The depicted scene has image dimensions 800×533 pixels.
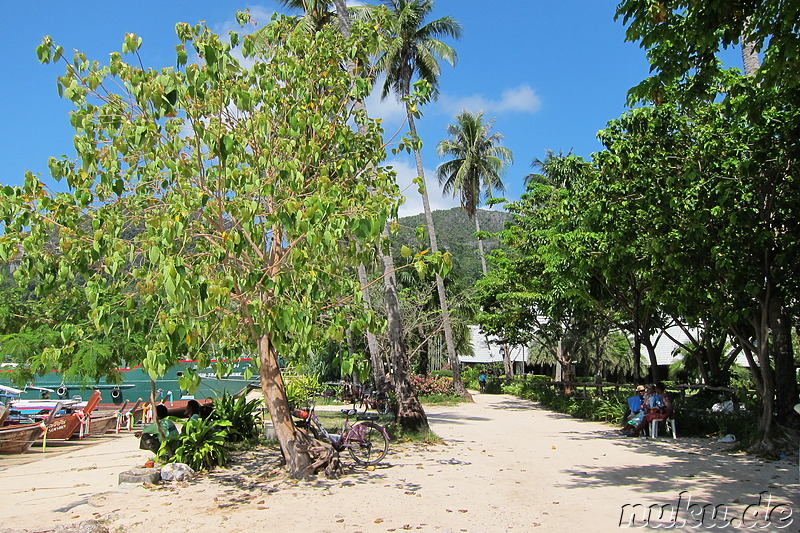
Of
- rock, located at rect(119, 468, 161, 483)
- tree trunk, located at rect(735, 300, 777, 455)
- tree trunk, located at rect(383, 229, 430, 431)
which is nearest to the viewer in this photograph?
rock, located at rect(119, 468, 161, 483)

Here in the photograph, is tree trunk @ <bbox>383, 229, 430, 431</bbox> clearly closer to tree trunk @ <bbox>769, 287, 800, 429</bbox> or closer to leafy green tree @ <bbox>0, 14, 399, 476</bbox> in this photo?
leafy green tree @ <bbox>0, 14, 399, 476</bbox>

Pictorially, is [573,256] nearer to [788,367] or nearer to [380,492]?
[788,367]

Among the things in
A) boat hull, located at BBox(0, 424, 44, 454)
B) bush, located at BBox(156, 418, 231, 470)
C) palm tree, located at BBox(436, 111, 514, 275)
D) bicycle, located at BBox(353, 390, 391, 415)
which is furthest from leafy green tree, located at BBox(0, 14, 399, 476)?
palm tree, located at BBox(436, 111, 514, 275)

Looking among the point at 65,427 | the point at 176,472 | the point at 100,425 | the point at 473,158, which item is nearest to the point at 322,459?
the point at 176,472

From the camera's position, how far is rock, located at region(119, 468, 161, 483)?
813 centimetres

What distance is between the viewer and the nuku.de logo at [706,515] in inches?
239

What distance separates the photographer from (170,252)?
671 centimetres

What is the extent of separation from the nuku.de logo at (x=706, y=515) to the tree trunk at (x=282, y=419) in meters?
4.16

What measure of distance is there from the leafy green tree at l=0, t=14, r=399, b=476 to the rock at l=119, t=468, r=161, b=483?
166cm

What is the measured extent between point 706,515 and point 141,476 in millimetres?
6799

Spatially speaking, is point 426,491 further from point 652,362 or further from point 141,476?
point 652,362

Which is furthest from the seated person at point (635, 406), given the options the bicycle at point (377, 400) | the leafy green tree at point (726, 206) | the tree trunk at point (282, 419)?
the tree trunk at point (282, 419)

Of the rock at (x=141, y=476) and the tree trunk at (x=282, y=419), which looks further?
the tree trunk at (x=282, y=419)

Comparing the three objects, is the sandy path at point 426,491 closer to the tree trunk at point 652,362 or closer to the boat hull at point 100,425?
the boat hull at point 100,425
